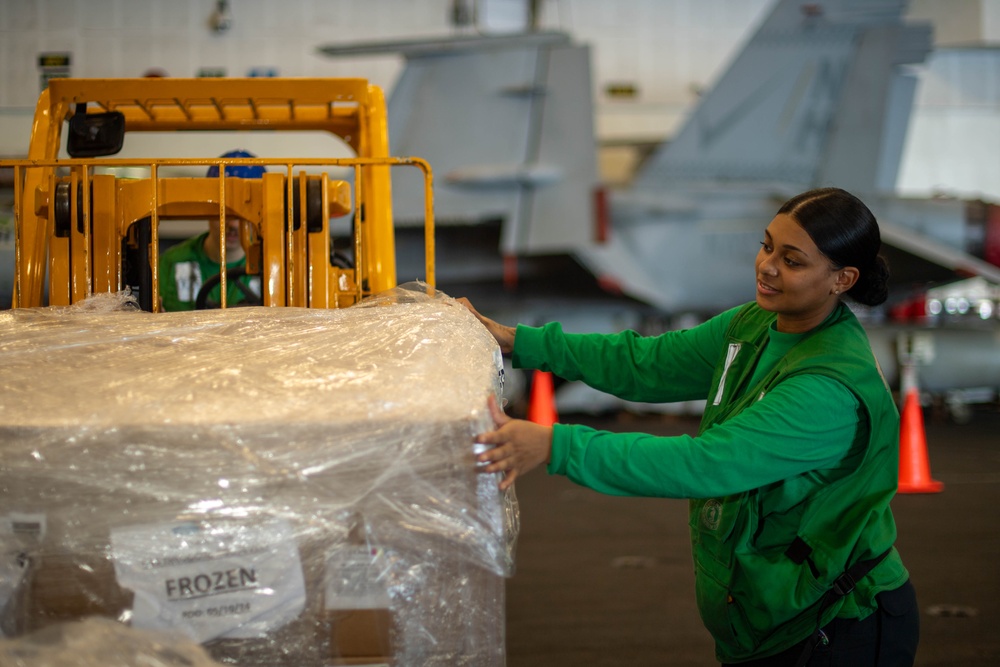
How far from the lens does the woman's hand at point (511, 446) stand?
4.24 ft

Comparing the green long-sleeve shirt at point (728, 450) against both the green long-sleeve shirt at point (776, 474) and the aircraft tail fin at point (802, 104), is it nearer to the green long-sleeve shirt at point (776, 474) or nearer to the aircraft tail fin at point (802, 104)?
the green long-sleeve shirt at point (776, 474)

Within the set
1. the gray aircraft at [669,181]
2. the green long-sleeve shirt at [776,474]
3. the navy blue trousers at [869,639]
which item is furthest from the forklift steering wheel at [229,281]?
the gray aircraft at [669,181]

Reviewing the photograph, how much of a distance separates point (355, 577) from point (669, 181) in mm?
9010

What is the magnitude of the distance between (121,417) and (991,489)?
637 cm

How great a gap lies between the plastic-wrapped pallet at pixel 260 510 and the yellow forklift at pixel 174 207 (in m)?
0.98

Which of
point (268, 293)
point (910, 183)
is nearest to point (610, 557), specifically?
point (268, 293)

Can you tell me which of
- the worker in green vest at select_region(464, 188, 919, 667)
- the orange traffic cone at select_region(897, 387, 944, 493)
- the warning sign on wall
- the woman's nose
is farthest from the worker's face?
the warning sign on wall

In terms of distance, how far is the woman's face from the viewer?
5.42ft

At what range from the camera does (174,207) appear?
2557 mm

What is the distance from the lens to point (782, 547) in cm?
166

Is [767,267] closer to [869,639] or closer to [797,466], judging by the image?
[797,466]

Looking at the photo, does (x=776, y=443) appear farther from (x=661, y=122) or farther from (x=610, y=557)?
(x=661, y=122)

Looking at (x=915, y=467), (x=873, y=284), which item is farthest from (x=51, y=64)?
(x=873, y=284)

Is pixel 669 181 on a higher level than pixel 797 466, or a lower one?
lower
